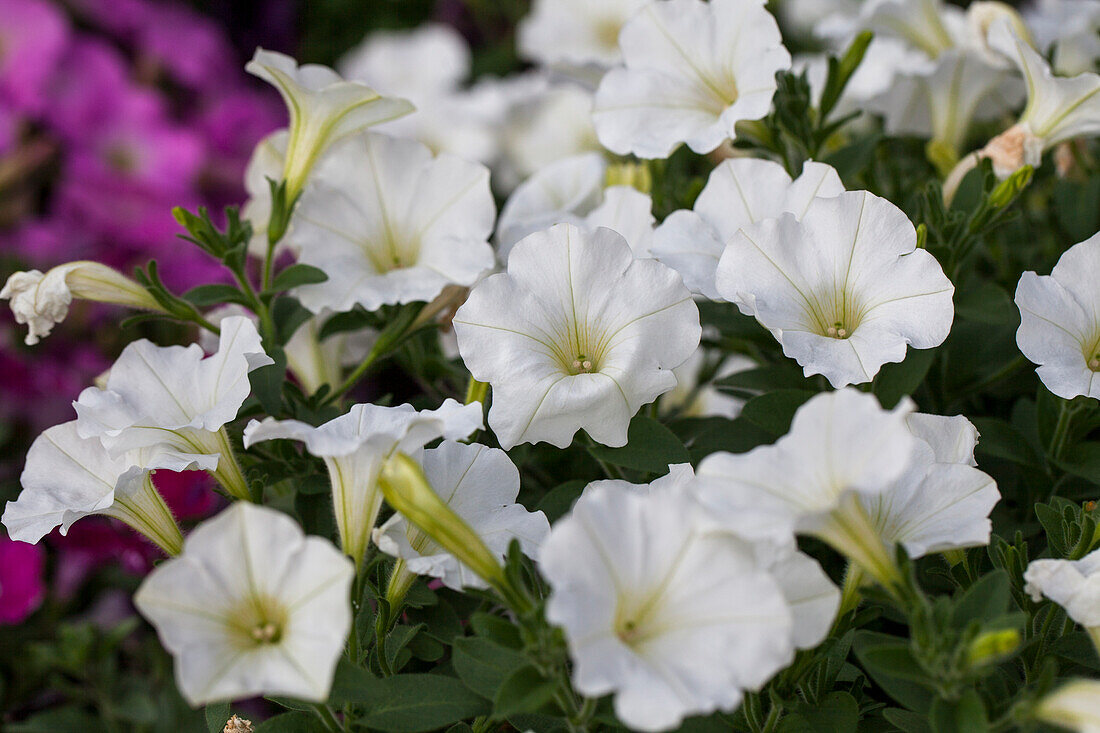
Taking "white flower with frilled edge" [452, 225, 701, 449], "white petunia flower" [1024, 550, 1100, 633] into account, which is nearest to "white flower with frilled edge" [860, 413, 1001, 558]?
"white petunia flower" [1024, 550, 1100, 633]

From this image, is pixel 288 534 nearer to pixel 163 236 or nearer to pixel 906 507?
pixel 906 507

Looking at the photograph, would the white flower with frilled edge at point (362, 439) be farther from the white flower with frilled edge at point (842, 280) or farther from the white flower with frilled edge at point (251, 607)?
the white flower with frilled edge at point (842, 280)

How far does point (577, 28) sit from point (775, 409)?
983mm

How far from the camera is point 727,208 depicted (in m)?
0.79

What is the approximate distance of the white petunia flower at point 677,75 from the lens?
821 mm

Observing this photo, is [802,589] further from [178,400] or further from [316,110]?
[316,110]

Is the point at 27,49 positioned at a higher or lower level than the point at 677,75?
lower

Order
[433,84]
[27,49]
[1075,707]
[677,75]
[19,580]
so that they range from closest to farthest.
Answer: [1075,707]
[677,75]
[19,580]
[27,49]
[433,84]

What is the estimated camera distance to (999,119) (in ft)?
3.96

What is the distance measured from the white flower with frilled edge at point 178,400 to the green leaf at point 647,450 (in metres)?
0.26

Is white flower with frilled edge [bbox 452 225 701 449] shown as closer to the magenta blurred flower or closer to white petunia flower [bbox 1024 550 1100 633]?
white petunia flower [bbox 1024 550 1100 633]

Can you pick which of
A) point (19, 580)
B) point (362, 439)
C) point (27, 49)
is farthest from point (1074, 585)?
point (27, 49)

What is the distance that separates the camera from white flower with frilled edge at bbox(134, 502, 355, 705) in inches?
19.8

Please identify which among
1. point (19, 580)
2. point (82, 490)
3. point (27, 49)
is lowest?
point (19, 580)
